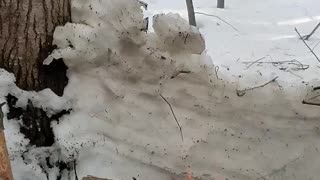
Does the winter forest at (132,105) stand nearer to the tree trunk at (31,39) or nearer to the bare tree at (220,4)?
the tree trunk at (31,39)

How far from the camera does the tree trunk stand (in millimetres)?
2408

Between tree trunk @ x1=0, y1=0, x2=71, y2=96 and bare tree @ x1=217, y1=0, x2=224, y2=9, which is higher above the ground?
tree trunk @ x1=0, y1=0, x2=71, y2=96

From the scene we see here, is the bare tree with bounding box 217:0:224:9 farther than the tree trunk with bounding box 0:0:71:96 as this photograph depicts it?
Yes

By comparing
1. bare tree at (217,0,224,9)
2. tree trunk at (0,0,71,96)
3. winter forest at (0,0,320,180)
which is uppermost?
tree trunk at (0,0,71,96)

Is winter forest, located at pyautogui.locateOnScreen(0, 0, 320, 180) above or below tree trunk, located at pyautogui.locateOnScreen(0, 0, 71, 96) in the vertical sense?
below

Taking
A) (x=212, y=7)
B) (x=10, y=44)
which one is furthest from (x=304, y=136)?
(x=212, y=7)

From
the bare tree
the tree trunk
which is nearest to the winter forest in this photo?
the tree trunk

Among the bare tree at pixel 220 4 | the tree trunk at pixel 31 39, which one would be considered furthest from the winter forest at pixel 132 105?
the bare tree at pixel 220 4

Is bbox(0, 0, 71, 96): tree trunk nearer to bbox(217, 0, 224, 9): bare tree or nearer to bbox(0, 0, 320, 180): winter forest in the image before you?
bbox(0, 0, 320, 180): winter forest

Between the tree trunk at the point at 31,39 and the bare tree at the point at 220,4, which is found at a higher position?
the tree trunk at the point at 31,39

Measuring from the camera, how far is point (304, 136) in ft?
8.01

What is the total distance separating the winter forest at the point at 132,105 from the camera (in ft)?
8.04

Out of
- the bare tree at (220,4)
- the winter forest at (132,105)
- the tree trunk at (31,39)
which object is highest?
the tree trunk at (31,39)

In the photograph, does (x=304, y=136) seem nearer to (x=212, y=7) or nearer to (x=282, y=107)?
(x=282, y=107)
